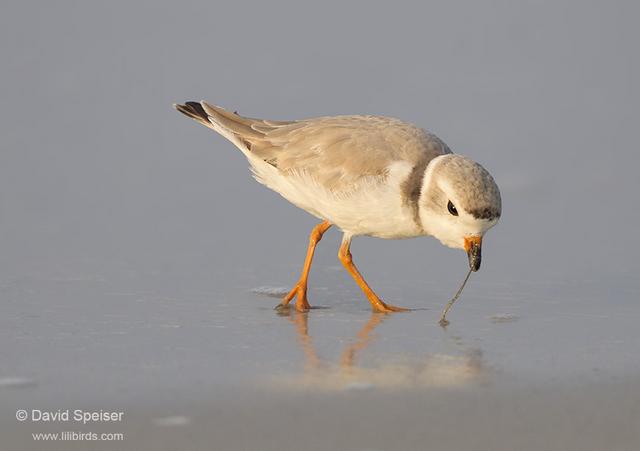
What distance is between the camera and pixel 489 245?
9.38 meters

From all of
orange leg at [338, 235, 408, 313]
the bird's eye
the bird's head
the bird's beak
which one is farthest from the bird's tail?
the bird's beak

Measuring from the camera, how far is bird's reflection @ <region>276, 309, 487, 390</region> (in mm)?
5285

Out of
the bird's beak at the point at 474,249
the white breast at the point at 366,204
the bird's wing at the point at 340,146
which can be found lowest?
the bird's beak at the point at 474,249

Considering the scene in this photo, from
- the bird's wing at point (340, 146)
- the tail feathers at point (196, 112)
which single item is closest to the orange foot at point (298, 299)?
the bird's wing at point (340, 146)

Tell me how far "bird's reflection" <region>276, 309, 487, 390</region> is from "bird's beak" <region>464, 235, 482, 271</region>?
3.44 ft

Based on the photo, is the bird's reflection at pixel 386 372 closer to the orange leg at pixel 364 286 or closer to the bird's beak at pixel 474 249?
the bird's beak at pixel 474 249

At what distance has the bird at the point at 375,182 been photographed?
22.9 ft

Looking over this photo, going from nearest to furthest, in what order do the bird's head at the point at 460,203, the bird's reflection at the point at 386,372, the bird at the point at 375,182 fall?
the bird's reflection at the point at 386,372 < the bird's head at the point at 460,203 < the bird at the point at 375,182

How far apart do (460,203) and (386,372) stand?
1.70 metres

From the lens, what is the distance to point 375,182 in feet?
24.6

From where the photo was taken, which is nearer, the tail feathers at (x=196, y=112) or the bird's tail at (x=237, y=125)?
the bird's tail at (x=237, y=125)

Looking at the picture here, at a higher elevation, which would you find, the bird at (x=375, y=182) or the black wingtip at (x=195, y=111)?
the black wingtip at (x=195, y=111)

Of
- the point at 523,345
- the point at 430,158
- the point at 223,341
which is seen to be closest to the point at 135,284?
the point at 223,341

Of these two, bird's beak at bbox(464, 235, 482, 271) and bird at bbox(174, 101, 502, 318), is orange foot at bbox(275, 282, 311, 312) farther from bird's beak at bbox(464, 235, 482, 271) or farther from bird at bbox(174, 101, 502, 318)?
bird's beak at bbox(464, 235, 482, 271)
